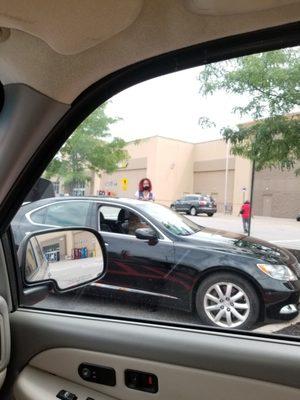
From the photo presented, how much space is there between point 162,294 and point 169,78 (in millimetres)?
1383

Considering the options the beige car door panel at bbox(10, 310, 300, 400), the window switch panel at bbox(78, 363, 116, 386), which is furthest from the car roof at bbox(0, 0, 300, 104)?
the window switch panel at bbox(78, 363, 116, 386)

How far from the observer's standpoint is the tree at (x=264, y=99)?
1.62 meters

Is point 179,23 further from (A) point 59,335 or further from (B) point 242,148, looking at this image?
(A) point 59,335

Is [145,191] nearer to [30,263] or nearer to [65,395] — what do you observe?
[30,263]

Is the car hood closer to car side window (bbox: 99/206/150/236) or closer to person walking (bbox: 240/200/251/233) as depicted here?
person walking (bbox: 240/200/251/233)

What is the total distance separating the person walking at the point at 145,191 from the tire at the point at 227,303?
24.8 inches

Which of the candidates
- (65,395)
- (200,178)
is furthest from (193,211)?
(65,395)

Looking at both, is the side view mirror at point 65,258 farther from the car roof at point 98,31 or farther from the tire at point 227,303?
the car roof at point 98,31

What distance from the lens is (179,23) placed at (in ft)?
4.64

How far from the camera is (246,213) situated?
2.14 metres

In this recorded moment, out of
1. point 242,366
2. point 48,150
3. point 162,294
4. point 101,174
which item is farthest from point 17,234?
point 242,366

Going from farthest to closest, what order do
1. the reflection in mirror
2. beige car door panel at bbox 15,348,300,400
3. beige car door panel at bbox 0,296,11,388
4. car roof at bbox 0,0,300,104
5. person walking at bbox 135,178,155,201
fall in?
person walking at bbox 135,178,155,201 < the reflection in mirror < beige car door panel at bbox 0,296,11,388 < beige car door panel at bbox 15,348,300,400 < car roof at bbox 0,0,300,104

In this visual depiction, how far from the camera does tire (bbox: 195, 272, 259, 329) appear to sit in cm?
212

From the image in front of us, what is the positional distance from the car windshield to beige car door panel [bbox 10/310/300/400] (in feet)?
3.03
